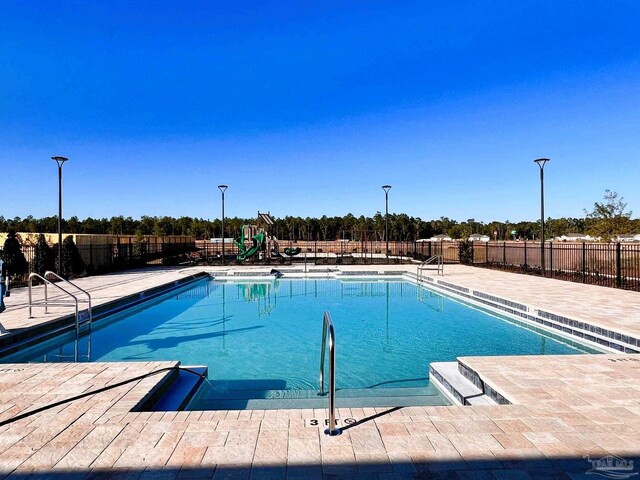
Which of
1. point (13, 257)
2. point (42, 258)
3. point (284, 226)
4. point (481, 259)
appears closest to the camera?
point (13, 257)

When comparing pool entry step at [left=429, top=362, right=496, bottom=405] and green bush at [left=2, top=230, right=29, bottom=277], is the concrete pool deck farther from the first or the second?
green bush at [left=2, top=230, right=29, bottom=277]

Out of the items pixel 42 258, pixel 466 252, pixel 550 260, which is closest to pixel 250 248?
pixel 42 258

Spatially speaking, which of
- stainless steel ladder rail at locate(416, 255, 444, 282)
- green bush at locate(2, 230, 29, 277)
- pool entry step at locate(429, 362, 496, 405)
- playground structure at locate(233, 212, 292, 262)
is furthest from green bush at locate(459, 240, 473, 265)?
green bush at locate(2, 230, 29, 277)

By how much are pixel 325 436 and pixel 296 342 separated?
14.0ft

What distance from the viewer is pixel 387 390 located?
4.55 m

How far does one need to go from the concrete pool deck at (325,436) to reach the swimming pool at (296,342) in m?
0.99

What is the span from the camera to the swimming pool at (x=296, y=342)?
188 inches

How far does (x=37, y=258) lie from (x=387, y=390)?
45.7 feet

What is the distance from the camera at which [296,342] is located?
22.9ft

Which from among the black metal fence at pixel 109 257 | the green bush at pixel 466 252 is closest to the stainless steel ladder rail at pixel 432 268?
the green bush at pixel 466 252

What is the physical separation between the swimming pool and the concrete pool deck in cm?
99

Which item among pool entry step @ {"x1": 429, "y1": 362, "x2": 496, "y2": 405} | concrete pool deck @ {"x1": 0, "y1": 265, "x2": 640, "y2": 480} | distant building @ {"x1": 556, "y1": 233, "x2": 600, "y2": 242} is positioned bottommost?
pool entry step @ {"x1": 429, "y1": 362, "x2": 496, "y2": 405}

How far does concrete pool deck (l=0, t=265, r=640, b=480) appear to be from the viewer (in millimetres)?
2330

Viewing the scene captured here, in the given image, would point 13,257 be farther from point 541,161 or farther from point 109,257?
point 541,161
